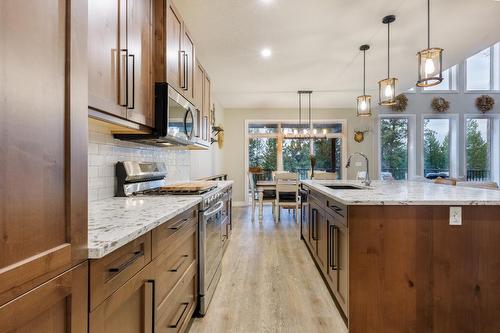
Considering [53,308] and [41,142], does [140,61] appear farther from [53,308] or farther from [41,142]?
[53,308]

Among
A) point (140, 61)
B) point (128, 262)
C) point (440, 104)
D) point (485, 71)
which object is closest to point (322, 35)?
point (140, 61)

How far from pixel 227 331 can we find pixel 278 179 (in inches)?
137

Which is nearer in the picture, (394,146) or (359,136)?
(359,136)

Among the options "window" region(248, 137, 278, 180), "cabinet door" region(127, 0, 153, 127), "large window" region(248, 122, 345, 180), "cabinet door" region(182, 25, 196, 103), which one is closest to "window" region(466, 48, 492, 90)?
"large window" region(248, 122, 345, 180)

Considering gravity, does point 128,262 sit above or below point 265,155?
below

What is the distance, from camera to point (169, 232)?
1.38 metres

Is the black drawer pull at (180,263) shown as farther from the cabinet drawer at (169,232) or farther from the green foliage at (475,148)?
the green foliage at (475,148)

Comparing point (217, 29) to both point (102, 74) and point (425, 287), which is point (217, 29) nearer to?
point (102, 74)

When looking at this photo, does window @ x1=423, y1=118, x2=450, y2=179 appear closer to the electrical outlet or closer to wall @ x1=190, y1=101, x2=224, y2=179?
wall @ x1=190, y1=101, x2=224, y2=179

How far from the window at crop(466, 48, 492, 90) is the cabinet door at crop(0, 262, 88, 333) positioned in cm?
974

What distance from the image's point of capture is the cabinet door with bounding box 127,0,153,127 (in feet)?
4.96

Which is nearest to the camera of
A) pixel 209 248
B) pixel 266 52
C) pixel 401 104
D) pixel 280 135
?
pixel 209 248

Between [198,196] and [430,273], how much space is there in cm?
160

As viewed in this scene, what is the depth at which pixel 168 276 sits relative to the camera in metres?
1.39
